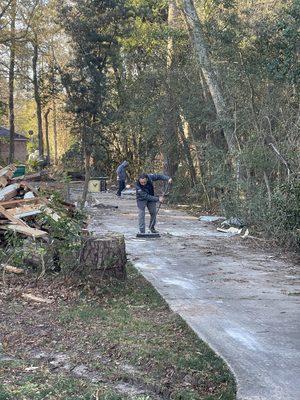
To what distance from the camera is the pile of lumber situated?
10.5 metres

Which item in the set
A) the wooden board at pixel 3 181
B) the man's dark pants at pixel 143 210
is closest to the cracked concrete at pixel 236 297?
the man's dark pants at pixel 143 210

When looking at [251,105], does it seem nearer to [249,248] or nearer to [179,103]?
[249,248]

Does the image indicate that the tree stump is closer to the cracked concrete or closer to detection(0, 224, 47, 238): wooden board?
the cracked concrete

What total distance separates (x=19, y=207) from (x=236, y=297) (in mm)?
5492

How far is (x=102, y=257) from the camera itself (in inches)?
329

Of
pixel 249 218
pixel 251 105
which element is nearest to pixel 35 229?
pixel 249 218

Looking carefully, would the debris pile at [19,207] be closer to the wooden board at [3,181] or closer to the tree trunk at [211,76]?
the wooden board at [3,181]

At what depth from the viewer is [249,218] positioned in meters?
14.9

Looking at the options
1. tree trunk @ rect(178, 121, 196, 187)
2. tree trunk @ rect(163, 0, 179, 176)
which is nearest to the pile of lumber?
tree trunk @ rect(163, 0, 179, 176)

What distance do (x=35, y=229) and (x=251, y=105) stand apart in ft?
24.5

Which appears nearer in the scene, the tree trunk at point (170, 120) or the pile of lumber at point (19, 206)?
the pile of lumber at point (19, 206)

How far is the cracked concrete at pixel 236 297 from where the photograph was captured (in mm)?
5191

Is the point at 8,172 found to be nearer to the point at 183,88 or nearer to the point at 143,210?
the point at 143,210

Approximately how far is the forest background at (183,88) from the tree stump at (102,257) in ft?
15.0
